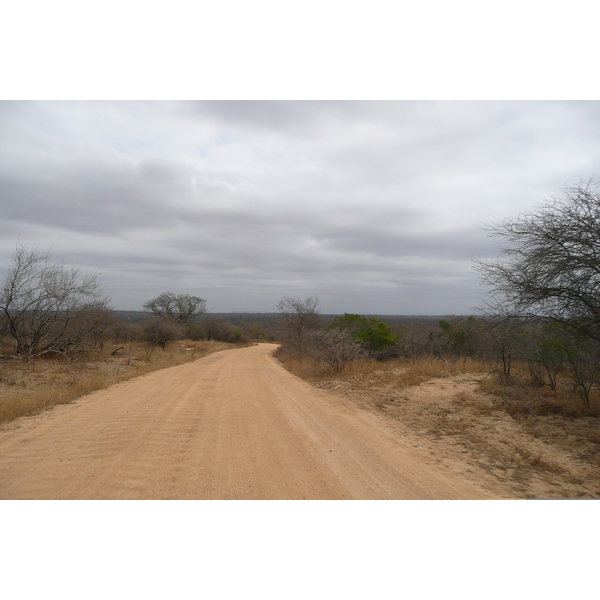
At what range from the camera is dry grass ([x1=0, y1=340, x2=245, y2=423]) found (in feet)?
32.1

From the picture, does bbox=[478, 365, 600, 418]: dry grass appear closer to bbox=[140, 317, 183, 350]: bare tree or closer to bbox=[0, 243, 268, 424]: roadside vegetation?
bbox=[0, 243, 268, 424]: roadside vegetation

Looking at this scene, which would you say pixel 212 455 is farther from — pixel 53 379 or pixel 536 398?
pixel 53 379

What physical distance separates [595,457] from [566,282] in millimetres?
3514

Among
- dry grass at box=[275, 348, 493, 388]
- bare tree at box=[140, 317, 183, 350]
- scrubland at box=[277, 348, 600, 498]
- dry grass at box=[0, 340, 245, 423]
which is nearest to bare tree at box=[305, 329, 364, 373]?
dry grass at box=[275, 348, 493, 388]

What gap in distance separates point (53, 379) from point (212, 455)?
12.0 metres

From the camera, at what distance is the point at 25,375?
15.2 meters

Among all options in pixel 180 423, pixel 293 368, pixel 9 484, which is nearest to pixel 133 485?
pixel 9 484

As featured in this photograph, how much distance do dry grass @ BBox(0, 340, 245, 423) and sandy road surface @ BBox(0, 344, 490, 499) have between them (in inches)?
29.2

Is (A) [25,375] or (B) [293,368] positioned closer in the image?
(A) [25,375]

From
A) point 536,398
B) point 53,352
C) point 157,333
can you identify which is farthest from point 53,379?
point 157,333

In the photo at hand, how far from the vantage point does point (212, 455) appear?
627 centimetres

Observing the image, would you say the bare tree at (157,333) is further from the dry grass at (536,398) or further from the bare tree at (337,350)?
the dry grass at (536,398)

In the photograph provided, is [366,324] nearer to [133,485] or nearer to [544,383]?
[544,383]

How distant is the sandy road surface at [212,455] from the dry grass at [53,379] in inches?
29.2
